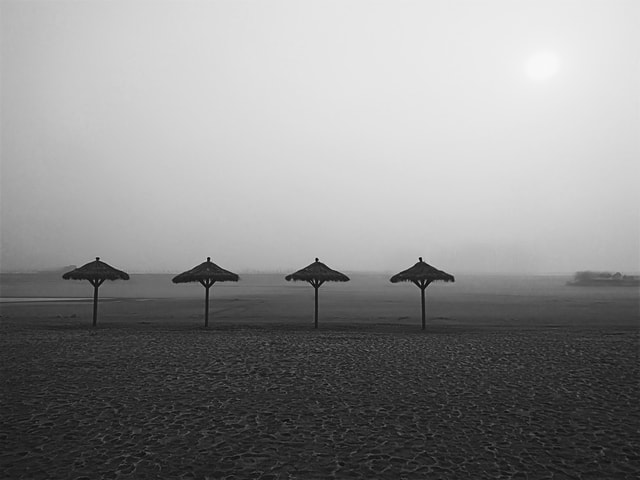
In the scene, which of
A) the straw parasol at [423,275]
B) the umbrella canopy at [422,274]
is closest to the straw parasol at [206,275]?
the umbrella canopy at [422,274]

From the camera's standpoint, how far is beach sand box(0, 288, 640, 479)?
5352 millimetres

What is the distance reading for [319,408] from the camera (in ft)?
24.9

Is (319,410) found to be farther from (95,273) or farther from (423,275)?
(95,273)

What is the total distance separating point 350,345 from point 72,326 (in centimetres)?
1267

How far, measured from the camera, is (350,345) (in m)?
13.9

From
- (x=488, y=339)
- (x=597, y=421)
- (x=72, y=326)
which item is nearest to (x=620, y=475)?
(x=597, y=421)

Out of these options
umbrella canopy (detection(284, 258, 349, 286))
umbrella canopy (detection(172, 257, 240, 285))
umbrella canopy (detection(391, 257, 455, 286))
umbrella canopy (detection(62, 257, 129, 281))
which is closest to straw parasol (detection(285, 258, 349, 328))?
umbrella canopy (detection(284, 258, 349, 286))

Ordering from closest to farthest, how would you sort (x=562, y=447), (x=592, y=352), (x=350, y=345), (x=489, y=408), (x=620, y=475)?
1. (x=620, y=475)
2. (x=562, y=447)
3. (x=489, y=408)
4. (x=592, y=352)
5. (x=350, y=345)

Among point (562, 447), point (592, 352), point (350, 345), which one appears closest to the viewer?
point (562, 447)

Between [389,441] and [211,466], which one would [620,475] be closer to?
[389,441]

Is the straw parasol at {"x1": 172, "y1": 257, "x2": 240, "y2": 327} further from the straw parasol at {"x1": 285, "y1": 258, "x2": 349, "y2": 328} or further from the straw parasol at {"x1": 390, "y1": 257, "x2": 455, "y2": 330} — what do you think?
the straw parasol at {"x1": 390, "y1": 257, "x2": 455, "y2": 330}

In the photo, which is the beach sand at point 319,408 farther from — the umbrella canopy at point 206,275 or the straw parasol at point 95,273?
the umbrella canopy at point 206,275

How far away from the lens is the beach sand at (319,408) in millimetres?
5352

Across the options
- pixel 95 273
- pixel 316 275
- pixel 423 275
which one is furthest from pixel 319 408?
pixel 95 273
